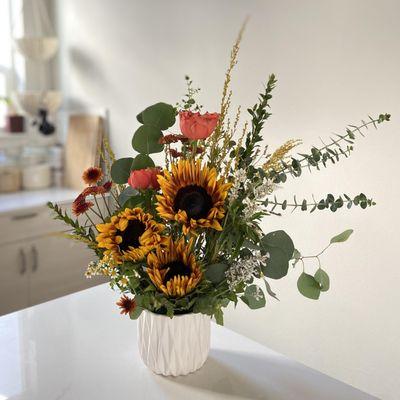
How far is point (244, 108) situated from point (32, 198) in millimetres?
1429

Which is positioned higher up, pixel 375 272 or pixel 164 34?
pixel 164 34

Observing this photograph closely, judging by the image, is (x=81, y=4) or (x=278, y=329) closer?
(x=278, y=329)

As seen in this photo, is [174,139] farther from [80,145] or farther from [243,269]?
[80,145]

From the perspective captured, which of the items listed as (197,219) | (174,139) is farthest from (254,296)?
(174,139)

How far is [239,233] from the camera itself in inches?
36.9

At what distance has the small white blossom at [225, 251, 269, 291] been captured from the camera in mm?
920

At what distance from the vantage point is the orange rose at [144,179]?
3.02 ft

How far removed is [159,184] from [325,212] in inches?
48.7

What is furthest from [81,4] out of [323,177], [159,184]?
[159,184]

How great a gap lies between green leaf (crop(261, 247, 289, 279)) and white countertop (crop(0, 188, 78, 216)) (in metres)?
1.99

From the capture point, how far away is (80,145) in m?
3.14

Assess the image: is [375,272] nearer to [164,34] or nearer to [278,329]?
[278,329]

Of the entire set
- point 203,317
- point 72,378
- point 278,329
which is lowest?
point 278,329

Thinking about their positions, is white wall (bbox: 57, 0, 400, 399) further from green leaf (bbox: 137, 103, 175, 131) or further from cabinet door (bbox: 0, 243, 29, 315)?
cabinet door (bbox: 0, 243, 29, 315)
